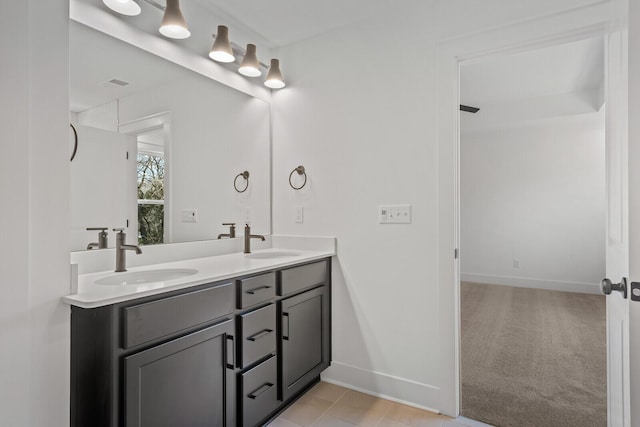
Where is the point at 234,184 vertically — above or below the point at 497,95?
below

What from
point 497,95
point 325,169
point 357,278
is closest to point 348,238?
point 357,278

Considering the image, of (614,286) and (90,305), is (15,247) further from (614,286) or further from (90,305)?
(614,286)

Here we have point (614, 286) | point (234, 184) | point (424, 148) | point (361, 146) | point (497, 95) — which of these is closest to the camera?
point (614, 286)

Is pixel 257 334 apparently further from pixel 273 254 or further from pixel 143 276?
pixel 273 254

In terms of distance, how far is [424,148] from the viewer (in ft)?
6.70

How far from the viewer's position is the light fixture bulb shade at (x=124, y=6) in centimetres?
161

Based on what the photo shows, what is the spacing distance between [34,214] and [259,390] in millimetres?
1209

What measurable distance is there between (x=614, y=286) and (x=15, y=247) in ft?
6.21

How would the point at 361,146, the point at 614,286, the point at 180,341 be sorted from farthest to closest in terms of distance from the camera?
the point at 361,146 < the point at 180,341 < the point at 614,286

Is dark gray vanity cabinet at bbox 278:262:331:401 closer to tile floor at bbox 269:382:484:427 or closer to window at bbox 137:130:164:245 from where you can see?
tile floor at bbox 269:382:484:427

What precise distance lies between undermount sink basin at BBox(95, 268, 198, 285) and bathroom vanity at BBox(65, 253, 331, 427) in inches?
2.4

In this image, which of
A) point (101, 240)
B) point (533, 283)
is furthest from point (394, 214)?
point (533, 283)

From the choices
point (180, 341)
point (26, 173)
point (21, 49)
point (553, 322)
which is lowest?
point (553, 322)

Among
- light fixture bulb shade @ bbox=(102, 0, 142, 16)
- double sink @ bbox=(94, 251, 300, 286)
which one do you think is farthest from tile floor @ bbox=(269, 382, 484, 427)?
light fixture bulb shade @ bbox=(102, 0, 142, 16)
